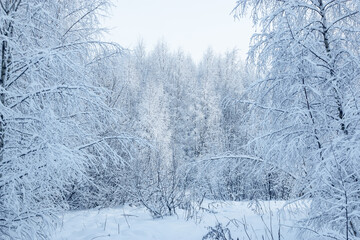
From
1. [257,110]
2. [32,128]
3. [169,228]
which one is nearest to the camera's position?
[32,128]

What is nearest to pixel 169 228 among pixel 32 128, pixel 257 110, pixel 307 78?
pixel 257 110

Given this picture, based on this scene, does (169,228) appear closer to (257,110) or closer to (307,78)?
(257,110)

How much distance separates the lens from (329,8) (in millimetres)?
4094

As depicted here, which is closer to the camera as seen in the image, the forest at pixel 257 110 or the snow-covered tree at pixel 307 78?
the forest at pixel 257 110

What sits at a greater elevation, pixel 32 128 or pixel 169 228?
pixel 32 128

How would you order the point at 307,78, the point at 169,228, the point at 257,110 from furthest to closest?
the point at 169,228 < the point at 257,110 < the point at 307,78

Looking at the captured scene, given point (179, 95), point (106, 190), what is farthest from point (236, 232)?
point (179, 95)

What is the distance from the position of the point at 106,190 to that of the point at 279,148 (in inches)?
218

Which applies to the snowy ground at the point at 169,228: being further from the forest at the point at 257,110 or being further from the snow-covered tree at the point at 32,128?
the snow-covered tree at the point at 32,128

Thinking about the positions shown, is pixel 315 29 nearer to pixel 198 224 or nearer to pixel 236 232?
pixel 236 232

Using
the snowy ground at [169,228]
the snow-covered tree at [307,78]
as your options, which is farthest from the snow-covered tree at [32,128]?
the snow-covered tree at [307,78]

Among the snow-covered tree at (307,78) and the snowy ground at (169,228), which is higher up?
the snow-covered tree at (307,78)

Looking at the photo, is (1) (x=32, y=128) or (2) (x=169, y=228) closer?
(1) (x=32, y=128)

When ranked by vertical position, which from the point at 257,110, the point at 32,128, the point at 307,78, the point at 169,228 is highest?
the point at 307,78
